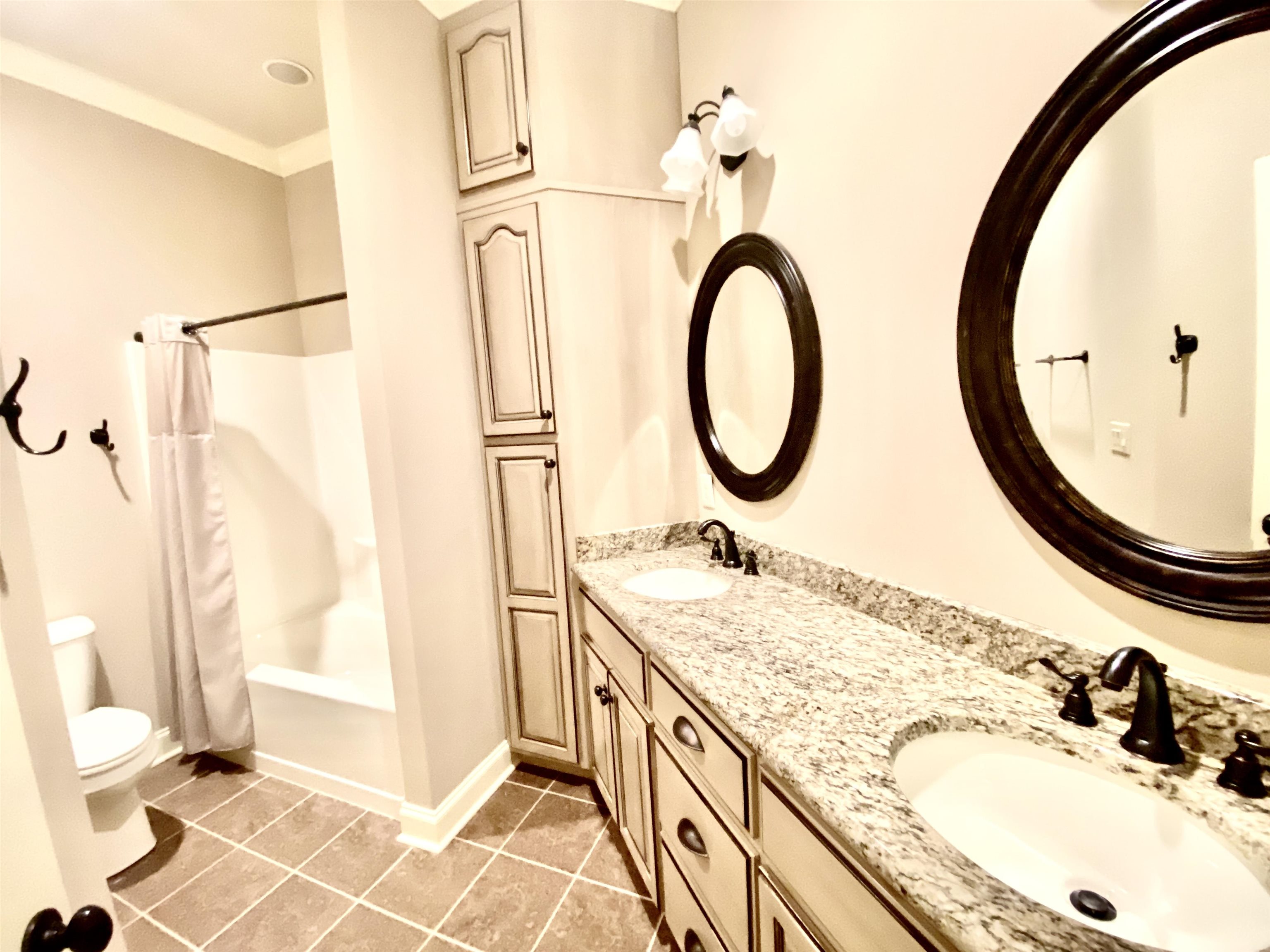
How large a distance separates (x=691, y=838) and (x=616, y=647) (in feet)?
1.65

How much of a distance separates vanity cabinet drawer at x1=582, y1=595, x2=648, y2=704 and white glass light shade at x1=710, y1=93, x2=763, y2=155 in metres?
1.43

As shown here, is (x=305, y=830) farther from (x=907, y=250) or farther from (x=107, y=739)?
(x=907, y=250)

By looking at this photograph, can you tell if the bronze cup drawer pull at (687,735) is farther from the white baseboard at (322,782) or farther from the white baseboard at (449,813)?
the white baseboard at (322,782)

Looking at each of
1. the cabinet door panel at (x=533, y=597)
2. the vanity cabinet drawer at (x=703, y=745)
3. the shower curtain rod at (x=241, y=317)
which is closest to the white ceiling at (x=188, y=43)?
the shower curtain rod at (x=241, y=317)

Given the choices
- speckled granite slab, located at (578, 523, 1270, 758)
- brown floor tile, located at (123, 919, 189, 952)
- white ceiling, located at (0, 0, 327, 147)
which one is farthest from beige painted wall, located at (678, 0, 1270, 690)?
brown floor tile, located at (123, 919, 189, 952)

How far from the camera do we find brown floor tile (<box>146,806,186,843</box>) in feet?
5.71

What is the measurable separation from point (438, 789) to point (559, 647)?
1.97ft

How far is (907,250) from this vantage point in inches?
42.1

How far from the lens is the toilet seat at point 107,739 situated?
59.4 inches

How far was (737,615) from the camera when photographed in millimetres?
1248

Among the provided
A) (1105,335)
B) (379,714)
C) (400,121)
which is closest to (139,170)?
(400,121)

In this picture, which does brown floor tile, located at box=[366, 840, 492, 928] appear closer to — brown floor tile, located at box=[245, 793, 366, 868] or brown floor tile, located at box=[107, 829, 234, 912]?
brown floor tile, located at box=[245, 793, 366, 868]

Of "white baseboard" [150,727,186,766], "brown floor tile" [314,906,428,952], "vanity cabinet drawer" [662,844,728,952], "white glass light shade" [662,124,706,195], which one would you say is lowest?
"brown floor tile" [314,906,428,952]

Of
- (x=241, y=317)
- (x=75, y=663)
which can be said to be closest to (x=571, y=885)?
(x=75, y=663)
